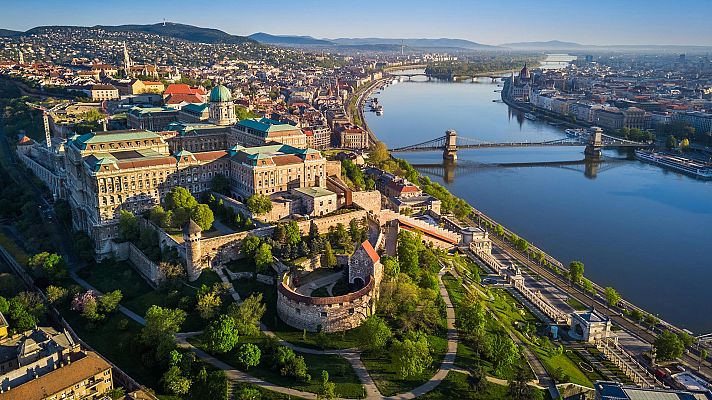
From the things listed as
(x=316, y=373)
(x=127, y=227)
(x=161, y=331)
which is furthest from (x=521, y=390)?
(x=127, y=227)

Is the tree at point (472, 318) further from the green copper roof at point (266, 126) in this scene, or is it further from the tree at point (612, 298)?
the green copper roof at point (266, 126)

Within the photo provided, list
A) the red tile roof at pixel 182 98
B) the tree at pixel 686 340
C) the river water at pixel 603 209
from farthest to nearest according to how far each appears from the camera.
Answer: the red tile roof at pixel 182 98 < the river water at pixel 603 209 < the tree at pixel 686 340

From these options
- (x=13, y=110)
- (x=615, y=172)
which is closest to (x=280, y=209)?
(x=13, y=110)

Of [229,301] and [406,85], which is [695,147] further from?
[406,85]

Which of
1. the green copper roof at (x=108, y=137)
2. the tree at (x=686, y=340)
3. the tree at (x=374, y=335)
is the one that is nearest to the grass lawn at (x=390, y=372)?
the tree at (x=374, y=335)

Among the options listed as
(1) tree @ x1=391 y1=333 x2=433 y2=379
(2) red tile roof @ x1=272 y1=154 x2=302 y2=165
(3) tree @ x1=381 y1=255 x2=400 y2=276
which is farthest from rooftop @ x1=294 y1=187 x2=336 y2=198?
(1) tree @ x1=391 y1=333 x2=433 y2=379

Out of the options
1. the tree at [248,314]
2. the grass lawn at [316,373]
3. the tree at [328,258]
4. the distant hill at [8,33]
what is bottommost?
the grass lawn at [316,373]

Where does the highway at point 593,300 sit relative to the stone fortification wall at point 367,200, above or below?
below

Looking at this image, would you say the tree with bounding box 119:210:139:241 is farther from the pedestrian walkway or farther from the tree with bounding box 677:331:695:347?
the tree with bounding box 677:331:695:347
